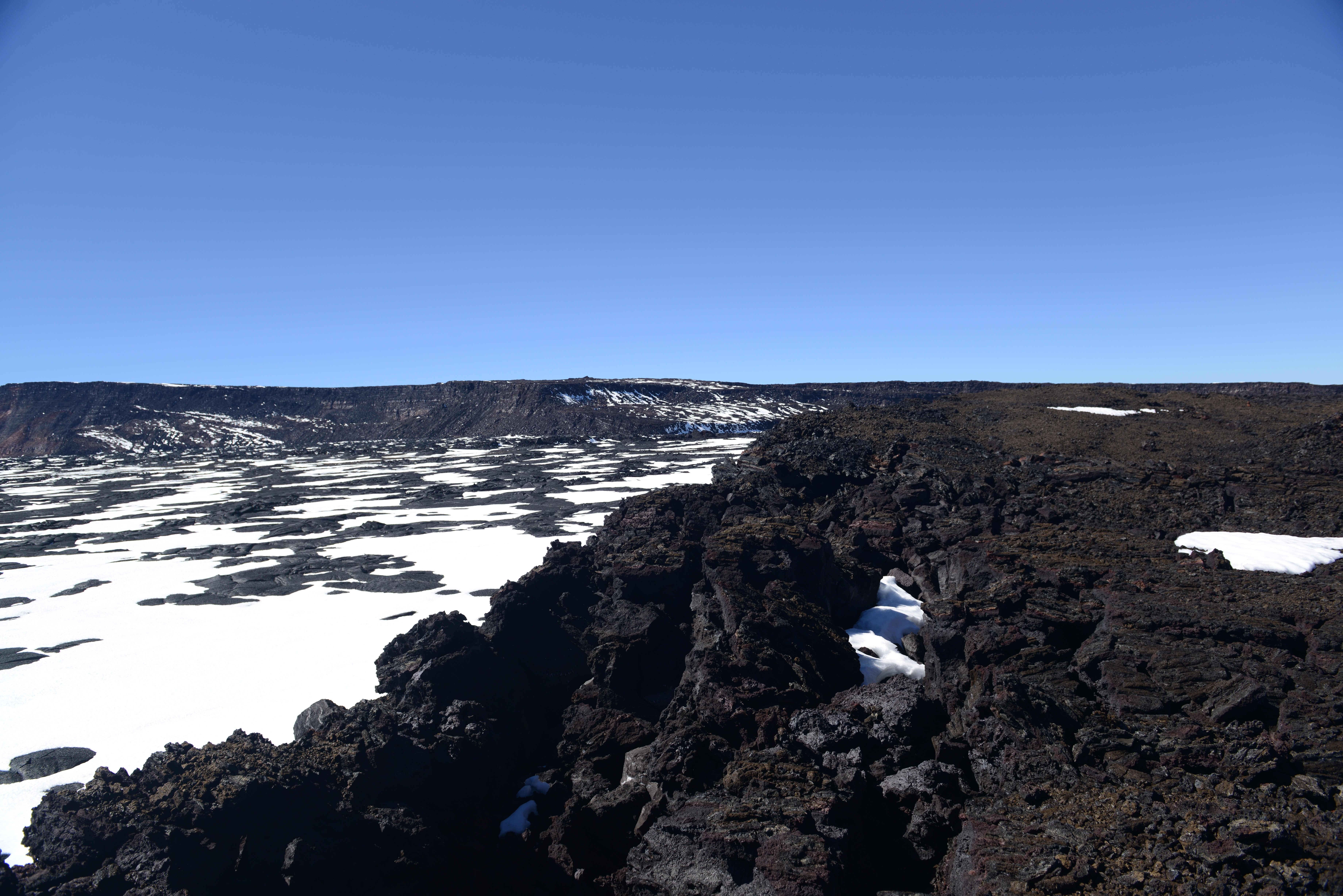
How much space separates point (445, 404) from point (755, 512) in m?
97.6

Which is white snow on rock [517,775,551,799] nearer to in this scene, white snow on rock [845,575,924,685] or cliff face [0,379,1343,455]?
white snow on rock [845,575,924,685]

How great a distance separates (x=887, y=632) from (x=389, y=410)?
107613mm

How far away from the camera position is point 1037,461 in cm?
2259

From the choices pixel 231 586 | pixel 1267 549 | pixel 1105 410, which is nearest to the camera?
pixel 1267 549

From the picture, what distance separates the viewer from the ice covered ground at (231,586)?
36.2 feet

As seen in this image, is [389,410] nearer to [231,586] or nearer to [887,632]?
[231,586]

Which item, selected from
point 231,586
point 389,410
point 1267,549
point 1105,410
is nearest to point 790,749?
point 1267,549

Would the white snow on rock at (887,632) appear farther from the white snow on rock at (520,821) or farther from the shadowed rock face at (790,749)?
the white snow on rock at (520,821)

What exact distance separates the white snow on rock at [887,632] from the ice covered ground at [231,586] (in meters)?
8.50

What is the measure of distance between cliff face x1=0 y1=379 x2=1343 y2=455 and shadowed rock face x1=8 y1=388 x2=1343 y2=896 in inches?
2797

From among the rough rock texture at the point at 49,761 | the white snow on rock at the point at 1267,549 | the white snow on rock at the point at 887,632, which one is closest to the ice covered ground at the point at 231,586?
the rough rock texture at the point at 49,761

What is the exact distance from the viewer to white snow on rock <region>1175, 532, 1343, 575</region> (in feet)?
41.0

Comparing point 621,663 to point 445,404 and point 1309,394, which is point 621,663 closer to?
point 1309,394

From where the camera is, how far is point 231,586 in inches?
776
